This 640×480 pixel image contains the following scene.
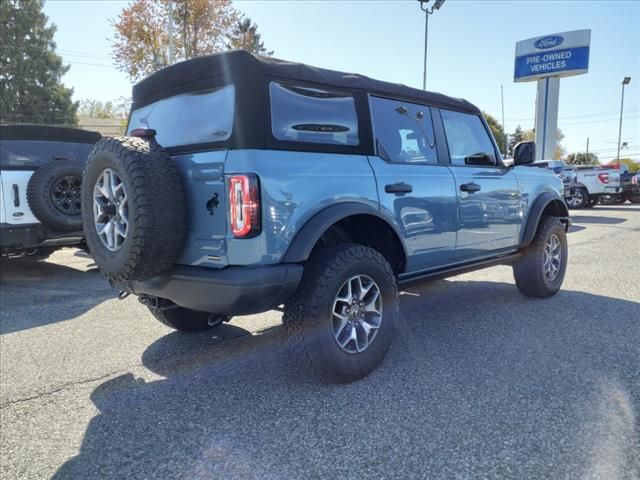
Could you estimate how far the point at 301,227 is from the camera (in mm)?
2713

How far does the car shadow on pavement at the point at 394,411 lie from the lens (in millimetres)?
2158

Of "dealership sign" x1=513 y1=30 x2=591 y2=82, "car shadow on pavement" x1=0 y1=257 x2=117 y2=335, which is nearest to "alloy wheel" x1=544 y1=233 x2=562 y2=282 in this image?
"car shadow on pavement" x1=0 y1=257 x2=117 y2=335

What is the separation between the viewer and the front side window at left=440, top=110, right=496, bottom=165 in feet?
13.2

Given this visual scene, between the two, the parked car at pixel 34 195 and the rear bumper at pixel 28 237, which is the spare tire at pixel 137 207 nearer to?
the parked car at pixel 34 195

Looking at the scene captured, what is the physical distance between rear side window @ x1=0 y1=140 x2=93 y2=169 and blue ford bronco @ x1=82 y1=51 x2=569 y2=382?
3.36 meters

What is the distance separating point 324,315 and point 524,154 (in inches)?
115

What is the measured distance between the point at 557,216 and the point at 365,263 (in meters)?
3.23

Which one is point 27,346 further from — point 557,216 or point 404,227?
point 557,216

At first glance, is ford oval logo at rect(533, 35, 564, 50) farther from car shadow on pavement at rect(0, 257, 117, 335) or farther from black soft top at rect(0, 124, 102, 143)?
car shadow on pavement at rect(0, 257, 117, 335)

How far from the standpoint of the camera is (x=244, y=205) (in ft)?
8.21

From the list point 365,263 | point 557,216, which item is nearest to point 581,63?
point 557,216

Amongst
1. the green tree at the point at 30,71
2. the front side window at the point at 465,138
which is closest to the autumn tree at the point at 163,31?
the green tree at the point at 30,71

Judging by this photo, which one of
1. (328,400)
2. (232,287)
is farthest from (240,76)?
(328,400)

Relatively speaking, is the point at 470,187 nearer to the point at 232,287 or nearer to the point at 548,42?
the point at 232,287
